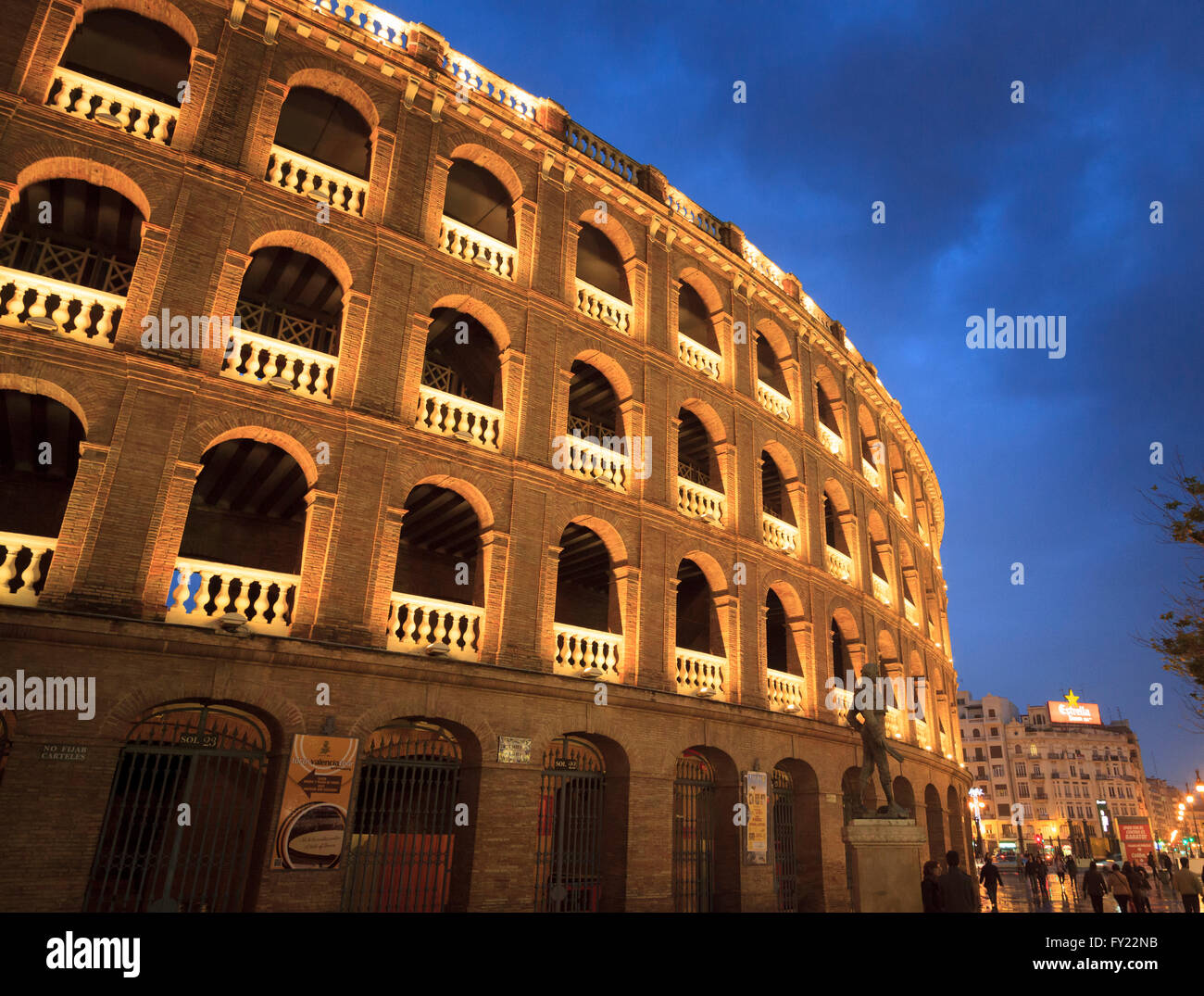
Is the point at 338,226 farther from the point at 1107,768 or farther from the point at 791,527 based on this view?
the point at 1107,768

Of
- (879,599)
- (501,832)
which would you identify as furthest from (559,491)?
(879,599)

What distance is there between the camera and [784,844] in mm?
18234

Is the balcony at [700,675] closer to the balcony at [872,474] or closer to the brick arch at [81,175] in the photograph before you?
the balcony at [872,474]

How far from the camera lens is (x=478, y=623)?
13766 millimetres

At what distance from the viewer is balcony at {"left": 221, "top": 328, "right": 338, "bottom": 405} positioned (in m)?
12.4

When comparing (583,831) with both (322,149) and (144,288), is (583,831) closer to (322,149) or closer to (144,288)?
(144,288)

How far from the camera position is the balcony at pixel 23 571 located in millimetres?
9984

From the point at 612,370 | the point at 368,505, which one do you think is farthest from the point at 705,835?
the point at 612,370

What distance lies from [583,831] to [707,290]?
13.8 m

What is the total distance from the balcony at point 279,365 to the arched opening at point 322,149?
3007 mm

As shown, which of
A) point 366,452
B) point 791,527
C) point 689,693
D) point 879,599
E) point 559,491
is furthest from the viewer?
point 879,599
